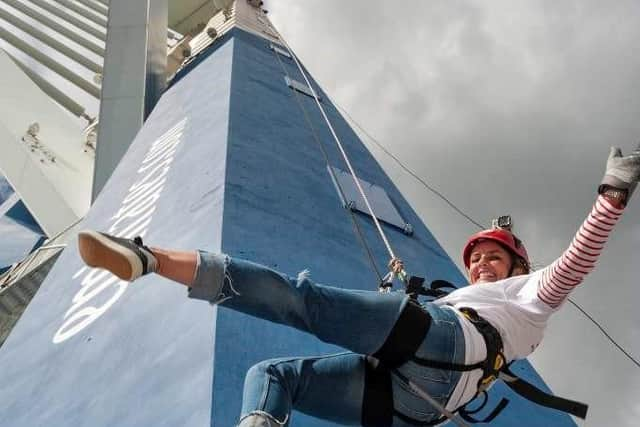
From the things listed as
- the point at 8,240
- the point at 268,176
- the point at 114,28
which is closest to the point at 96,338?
the point at 268,176

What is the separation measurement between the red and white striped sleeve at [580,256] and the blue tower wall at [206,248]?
39.5 inches

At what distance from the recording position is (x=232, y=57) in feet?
24.7

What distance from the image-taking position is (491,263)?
8.66 feet

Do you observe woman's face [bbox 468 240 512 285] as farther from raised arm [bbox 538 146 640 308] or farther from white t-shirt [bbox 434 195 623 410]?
raised arm [bbox 538 146 640 308]

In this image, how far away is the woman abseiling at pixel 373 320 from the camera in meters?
1.80

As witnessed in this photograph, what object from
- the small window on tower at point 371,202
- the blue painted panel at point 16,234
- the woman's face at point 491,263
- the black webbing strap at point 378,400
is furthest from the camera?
the blue painted panel at point 16,234

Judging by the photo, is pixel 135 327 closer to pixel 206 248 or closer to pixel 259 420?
pixel 206 248

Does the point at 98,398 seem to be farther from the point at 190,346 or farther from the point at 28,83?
the point at 28,83

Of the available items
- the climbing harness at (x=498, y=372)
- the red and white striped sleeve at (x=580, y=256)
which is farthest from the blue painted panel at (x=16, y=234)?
the red and white striped sleeve at (x=580, y=256)

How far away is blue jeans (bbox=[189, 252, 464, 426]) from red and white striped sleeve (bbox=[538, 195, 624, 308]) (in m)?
0.34

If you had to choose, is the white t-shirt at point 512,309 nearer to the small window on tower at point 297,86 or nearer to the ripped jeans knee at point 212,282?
the ripped jeans knee at point 212,282

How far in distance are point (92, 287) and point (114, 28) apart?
625cm

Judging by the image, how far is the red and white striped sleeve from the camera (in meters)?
1.93

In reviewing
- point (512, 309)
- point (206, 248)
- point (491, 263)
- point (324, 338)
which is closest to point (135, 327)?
point (206, 248)
